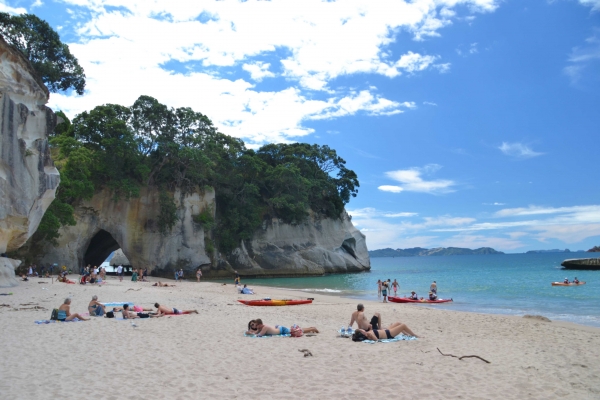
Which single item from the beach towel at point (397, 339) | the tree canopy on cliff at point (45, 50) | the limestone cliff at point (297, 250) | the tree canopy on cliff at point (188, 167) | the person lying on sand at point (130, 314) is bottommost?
the beach towel at point (397, 339)

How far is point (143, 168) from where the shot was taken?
35969 millimetres

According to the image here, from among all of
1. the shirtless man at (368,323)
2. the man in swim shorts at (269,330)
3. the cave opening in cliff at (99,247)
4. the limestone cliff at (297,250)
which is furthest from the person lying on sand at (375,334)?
the limestone cliff at (297,250)

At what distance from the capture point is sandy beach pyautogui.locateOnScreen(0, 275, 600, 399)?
5.70 metres

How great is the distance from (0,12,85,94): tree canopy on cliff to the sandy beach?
23.9 meters

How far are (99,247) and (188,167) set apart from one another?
43.0 ft

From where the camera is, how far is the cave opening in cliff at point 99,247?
41269 mm

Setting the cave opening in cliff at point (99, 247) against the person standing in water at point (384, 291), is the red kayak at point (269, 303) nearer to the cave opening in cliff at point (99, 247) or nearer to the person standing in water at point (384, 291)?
the person standing in water at point (384, 291)

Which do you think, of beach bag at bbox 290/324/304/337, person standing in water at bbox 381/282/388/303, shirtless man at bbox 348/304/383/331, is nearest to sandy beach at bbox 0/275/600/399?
beach bag at bbox 290/324/304/337

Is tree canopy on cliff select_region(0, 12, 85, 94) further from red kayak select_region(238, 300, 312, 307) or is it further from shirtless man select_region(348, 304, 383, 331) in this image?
shirtless man select_region(348, 304, 383, 331)

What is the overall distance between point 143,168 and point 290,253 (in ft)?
65.9

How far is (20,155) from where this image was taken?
64.4 ft

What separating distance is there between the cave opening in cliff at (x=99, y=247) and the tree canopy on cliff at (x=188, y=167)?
726cm

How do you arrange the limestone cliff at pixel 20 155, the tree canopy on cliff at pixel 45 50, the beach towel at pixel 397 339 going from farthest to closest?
the tree canopy on cliff at pixel 45 50
the limestone cliff at pixel 20 155
the beach towel at pixel 397 339

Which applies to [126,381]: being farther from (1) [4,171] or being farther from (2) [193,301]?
(1) [4,171]
